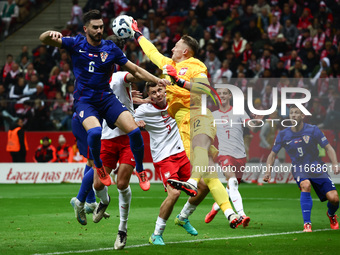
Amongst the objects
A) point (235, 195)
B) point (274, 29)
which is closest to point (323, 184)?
point (235, 195)

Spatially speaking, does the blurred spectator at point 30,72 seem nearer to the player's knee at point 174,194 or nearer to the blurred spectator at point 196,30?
the blurred spectator at point 196,30

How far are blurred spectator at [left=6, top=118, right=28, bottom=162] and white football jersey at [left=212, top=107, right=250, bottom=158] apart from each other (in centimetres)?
1190

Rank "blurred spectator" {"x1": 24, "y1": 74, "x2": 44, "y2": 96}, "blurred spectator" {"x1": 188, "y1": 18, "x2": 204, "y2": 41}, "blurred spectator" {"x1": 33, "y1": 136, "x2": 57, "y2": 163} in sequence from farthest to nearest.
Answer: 1. "blurred spectator" {"x1": 188, "y1": 18, "x2": 204, "y2": 41}
2. "blurred spectator" {"x1": 24, "y1": 74, "x2": 44, "y2": 96}
3. "blurred spectator" {"x1": 33, "y1": 136, "x2": 57, "y2": 163}

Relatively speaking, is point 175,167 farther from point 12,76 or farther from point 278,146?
point 12,76

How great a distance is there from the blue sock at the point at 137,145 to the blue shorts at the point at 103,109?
12.6 inches

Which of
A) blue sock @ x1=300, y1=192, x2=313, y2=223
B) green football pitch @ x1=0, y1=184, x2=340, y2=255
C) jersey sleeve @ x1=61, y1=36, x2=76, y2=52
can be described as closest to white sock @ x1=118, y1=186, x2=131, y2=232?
green football pitch @ x1=0, y1=184, x2=340, y2=255

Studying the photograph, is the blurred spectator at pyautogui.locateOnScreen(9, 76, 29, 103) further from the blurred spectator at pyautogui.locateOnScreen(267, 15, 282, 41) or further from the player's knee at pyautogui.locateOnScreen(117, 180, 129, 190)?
the player's knee at pyautogui.locateOnScreen(117, 180, 129, 190)

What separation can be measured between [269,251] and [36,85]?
672 inches

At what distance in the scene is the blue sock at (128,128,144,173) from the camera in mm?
8383

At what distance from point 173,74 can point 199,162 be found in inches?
47.9

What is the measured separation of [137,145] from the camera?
8500mm

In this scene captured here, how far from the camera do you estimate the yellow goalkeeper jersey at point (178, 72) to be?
910cm

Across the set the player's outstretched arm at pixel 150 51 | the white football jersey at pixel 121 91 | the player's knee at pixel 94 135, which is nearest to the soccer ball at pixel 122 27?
the player's outstretched arm at pixel 150 51

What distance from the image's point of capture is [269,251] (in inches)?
316
